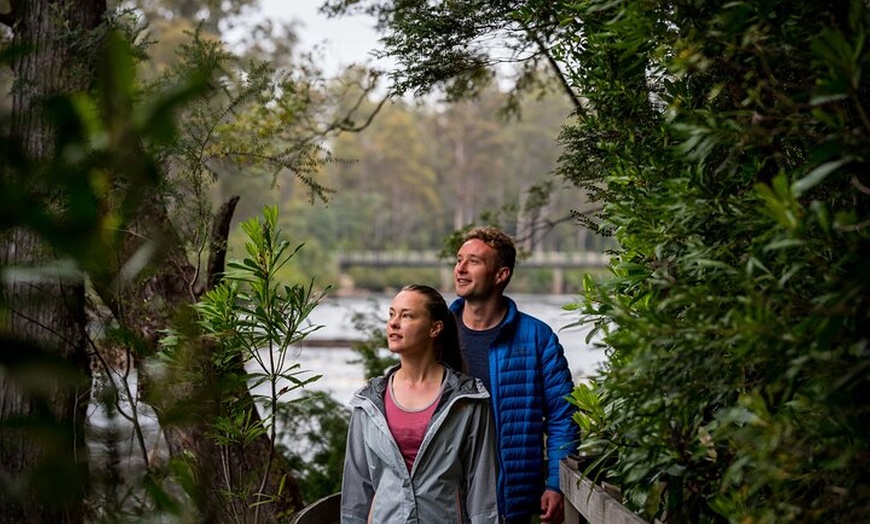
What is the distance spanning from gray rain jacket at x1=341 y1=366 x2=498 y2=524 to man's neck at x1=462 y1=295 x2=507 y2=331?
1.91ft

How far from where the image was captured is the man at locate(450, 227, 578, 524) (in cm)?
351

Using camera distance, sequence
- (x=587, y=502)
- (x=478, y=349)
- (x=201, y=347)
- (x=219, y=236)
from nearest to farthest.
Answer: (x=587, y=502)
(x=201, y=347)
(x=478, y=349)
(x=219, y=236)

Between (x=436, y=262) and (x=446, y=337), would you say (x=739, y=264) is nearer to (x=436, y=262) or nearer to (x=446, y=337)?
(x=446, y=337)

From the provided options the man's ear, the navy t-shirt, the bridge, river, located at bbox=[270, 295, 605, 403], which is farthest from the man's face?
the bridge

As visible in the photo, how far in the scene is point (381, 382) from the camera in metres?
3.15

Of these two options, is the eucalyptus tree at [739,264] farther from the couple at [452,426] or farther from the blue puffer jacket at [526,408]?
the blue puffer jacket at [526,408]

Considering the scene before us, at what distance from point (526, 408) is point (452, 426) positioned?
0.62 meters

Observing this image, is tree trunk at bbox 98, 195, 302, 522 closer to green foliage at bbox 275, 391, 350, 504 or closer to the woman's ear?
the woman's ear

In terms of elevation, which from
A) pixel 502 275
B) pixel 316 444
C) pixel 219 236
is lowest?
pixel 316 444

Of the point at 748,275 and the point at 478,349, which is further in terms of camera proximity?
the point at 478,349

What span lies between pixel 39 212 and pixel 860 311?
150 centimetres

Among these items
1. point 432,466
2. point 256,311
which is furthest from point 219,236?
point 432,466

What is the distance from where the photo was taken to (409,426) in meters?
3.01

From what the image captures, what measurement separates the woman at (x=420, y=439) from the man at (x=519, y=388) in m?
0.46
